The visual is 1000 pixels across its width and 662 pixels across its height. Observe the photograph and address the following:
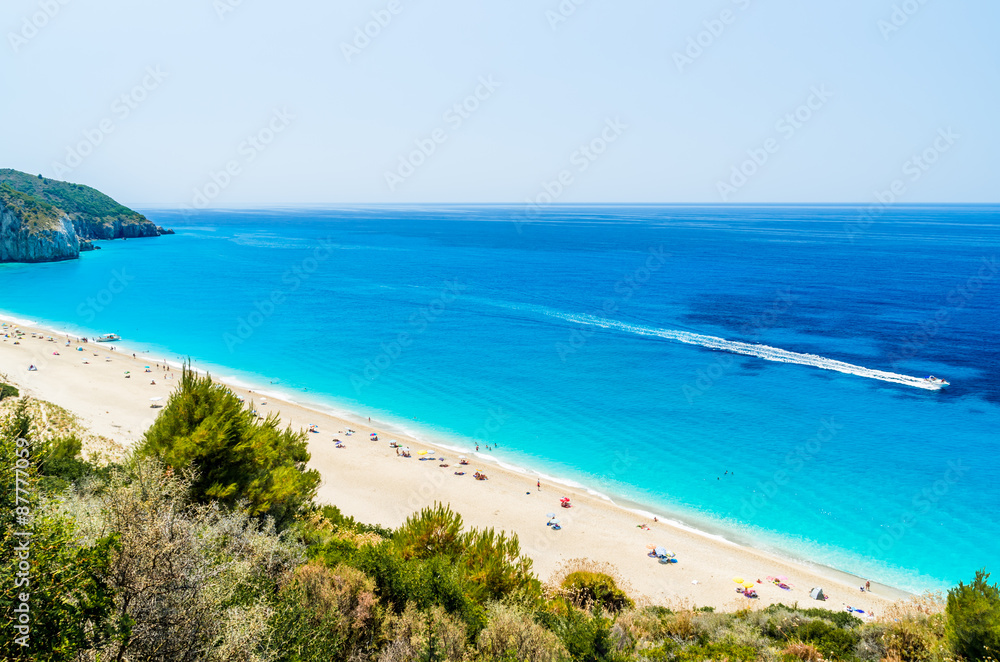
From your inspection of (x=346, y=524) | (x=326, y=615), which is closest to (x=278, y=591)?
(x=326, y=615)

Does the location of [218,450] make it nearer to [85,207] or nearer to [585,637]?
[585,637]

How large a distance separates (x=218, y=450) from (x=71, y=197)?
169369 mm

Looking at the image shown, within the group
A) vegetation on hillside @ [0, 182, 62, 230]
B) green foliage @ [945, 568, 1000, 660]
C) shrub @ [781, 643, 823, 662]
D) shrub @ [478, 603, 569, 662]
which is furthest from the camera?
vegetation on hillside @ [0, 182, 62, 230]

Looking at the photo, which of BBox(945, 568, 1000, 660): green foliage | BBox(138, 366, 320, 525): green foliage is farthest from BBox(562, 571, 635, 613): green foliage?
BBox(138, 366, 320, 525): green foliage

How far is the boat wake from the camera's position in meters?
42.1

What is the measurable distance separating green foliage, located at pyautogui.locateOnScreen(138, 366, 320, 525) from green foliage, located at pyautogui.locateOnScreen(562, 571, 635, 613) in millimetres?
8910

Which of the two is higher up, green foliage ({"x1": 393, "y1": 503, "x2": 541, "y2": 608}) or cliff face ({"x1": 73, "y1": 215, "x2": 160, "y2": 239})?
cliff face ({"x1": 73, "y1": 215, "x2": 160, "y2": 239})

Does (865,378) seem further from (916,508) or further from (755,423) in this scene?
(916,508)

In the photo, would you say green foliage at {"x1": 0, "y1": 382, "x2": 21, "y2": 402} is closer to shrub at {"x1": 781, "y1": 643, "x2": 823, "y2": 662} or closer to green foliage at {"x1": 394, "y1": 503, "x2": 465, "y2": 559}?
green foliage at {"x1": 394, "y1": 503, "x2": 465, "y2": 559}

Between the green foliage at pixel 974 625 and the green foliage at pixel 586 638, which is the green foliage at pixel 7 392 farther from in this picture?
the green foliage at pixel 974 625

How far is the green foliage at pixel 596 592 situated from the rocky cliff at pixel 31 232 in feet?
383

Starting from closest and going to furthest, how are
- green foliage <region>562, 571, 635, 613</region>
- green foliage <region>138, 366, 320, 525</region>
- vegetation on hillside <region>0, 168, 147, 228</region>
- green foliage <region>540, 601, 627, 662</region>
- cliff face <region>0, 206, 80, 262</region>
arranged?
green foliage <region>540, 601, 627, 662</region>
green foliage <region>138, 366, 320, 525</region>
green foliage <region>562, 571, 635, 613</region>
cliff face <region>0, 206, 80, 262</region>
vegetation on hillside <region>0, 168, 147, 228</region>

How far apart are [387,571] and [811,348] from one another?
159ft

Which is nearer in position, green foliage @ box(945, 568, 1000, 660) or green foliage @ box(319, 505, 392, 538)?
green foliage @ box(945, 568, 1000, 660)
